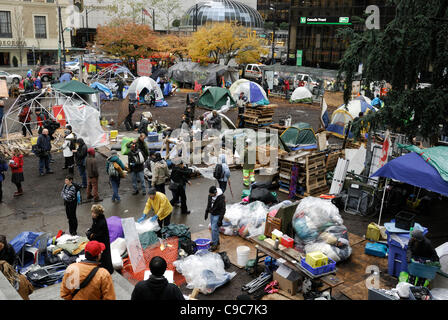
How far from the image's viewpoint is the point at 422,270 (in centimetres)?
693

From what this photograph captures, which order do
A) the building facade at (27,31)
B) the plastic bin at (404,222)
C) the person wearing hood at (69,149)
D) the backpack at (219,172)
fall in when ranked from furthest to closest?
the building facade at (27,31) → the person wearing hood at (69,149) → the backpack at (219,172) → the plastic bin at (404,222)

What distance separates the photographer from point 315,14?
45688 millimetres

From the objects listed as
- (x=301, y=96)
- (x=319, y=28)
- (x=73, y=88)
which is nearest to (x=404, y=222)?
(x=73, y=88)

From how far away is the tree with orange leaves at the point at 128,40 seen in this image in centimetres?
3962

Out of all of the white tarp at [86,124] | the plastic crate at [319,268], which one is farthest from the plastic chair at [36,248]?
the white tarp at [86,124]

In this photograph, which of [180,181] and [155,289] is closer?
[155,289]

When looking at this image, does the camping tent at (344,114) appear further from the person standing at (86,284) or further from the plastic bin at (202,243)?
the person standing at (86,284)

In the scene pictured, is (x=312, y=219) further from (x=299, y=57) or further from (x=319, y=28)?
(x=299, y=57)

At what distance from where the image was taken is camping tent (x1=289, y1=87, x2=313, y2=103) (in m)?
30.5

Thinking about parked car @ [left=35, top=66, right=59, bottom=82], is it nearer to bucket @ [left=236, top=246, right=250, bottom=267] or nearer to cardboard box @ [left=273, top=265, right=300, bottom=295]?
bucket @ [left=236, top=246, right=250, bottom=267]

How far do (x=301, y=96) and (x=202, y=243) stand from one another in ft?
77.3

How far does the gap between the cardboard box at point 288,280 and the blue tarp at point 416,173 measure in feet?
12.7

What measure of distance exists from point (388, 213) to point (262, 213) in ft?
13.5

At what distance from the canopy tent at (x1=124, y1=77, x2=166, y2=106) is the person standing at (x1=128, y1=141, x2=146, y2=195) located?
576 inches
